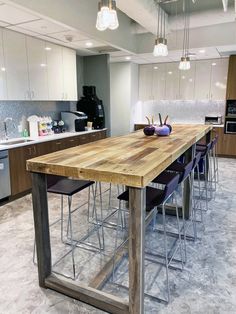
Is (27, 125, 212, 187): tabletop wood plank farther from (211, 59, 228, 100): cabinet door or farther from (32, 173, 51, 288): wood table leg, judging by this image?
(211, 59, 228, 100): cabinet door

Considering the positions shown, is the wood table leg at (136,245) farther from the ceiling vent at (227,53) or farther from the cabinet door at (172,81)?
the cabinet door at (172,81)

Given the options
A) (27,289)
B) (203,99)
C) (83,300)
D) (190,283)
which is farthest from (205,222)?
(203,99)

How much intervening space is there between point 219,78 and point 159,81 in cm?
161

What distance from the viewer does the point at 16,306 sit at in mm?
1887

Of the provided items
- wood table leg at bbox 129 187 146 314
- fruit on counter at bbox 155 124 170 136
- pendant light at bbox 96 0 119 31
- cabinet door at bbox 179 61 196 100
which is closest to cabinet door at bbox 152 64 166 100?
cabinet door at bbox 179 61 196 100

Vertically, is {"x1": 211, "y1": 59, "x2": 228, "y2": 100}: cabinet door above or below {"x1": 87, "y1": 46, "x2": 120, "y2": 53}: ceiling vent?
below

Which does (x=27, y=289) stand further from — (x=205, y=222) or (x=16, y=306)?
(x=205, y=222)

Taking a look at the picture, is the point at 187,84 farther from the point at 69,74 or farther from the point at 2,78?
the point at 2,78

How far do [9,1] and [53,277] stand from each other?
2773 mm

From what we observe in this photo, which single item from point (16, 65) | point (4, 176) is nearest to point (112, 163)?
point (4, 176)

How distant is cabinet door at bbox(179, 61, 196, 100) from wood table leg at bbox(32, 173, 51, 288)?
19.7 ft

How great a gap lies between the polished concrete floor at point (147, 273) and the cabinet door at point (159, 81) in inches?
188

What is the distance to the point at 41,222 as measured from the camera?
6.44 ft

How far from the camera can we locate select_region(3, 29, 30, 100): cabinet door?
12.4 ft
